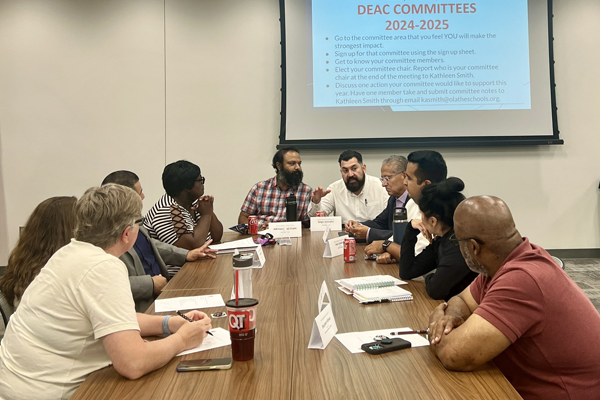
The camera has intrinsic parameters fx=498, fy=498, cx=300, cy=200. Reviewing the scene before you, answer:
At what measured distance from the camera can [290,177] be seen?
4652 mm

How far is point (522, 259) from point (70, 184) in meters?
5.42

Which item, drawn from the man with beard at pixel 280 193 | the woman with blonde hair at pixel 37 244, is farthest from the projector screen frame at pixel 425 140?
the woman with blonde hair at pixel 37 244

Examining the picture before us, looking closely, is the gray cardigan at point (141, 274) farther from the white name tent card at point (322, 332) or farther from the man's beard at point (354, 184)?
the man's beard at point (354, 184)

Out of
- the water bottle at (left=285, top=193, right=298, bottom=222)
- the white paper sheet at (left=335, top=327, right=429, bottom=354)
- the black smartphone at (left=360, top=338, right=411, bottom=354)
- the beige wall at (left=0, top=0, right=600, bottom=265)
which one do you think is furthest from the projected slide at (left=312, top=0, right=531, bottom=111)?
the black smartphone at (left=360, top=338, right=411, bottom=354)

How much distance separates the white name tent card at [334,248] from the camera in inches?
119

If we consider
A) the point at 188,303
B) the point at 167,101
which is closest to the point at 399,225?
the point at 188,303

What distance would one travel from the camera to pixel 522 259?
4.87ft

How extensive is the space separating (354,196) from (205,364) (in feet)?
11.7

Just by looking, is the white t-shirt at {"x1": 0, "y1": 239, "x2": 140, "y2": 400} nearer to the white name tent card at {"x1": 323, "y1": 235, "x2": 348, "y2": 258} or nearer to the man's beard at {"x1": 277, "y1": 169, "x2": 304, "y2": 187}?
the white name tent card at {"x1": 323, "y1": 235, "x2": 348, "y2": 258}

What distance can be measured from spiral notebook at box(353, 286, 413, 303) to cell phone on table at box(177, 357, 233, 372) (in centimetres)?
77

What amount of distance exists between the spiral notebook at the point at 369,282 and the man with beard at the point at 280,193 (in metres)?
2.27

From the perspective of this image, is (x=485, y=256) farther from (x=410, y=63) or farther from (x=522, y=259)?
(x=410, y=63)

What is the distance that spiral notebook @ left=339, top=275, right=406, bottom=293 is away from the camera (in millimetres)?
2217

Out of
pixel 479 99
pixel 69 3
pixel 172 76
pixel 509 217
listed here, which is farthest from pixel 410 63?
pixel 509 217
